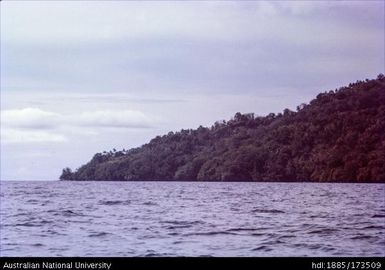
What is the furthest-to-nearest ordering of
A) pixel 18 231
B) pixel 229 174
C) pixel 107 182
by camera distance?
1. pixel 107 182
2. pixel 229 174
3. pixel 18 231

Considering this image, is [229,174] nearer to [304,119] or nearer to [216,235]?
[304,119]

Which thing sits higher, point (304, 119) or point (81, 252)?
point (304, 119)

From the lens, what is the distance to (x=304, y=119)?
15.6m

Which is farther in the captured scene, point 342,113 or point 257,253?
point 342,113

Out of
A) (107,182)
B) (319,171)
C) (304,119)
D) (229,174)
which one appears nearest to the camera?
(304,119)

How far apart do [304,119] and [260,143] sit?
735 centimetres

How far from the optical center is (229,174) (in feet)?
138

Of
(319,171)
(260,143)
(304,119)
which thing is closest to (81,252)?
(304,119)

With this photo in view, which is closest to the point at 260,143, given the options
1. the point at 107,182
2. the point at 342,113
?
the point at 342,113

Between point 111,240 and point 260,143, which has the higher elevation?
point 260,143

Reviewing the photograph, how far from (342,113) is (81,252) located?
7.68 m
